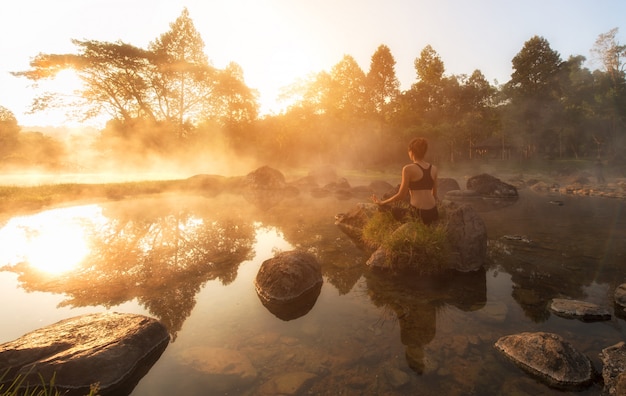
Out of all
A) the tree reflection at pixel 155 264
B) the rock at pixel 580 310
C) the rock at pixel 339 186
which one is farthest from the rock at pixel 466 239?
the rock at pixel 339 186

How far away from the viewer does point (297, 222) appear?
565 inches

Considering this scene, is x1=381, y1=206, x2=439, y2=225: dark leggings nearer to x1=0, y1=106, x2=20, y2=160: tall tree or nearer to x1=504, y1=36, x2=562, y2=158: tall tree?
x1=504, y1=36, x2=562, y2=158: tall tree

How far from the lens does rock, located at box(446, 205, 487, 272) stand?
7930 mm

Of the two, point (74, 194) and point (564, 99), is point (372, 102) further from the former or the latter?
point (74, 194)

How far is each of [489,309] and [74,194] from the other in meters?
25.0

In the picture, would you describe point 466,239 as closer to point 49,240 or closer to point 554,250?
point 554,250

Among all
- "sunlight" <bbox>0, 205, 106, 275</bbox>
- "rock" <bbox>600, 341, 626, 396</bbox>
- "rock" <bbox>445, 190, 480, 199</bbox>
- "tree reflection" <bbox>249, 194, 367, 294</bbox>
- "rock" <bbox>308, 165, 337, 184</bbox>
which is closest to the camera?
"rock" <bbox>600, 341, 626, 396</bbox>

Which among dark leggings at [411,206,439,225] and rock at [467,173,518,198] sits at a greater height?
dark leggings at [411,206,439,225]

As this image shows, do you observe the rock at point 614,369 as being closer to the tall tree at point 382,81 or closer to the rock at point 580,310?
the rock at point 580,310

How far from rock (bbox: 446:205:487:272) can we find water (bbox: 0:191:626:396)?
39 centimetres

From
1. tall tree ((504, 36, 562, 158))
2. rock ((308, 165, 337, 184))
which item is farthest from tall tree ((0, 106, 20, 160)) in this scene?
tall tree ((504, 36, 562, 158))

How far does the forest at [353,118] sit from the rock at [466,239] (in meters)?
36.2

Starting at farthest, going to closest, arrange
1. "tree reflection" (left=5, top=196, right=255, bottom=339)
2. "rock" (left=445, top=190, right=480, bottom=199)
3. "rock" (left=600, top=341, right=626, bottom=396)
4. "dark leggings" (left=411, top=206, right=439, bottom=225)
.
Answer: "rock" (left=445, top=190, right=480, bottom=199) < "dark leggings" (left=411, top=206, right=439, bottom=225) < "tree reflection" (left=5, top=196, right=255, bottom=339) < "rock" (left=600, top=341, right=626, bottom=396)

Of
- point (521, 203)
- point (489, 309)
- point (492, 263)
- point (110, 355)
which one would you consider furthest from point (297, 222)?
point (521, 203)
